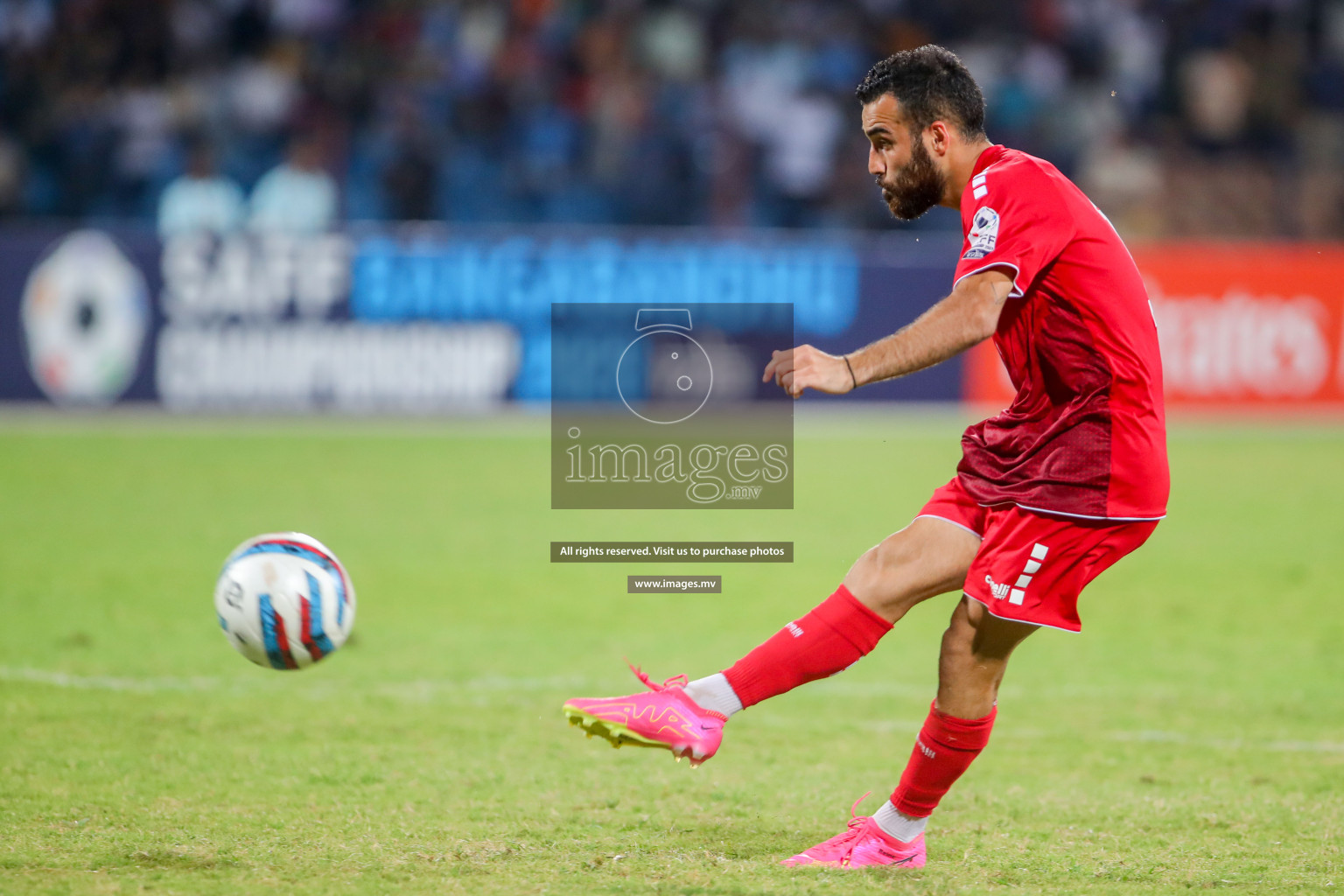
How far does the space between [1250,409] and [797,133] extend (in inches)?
227

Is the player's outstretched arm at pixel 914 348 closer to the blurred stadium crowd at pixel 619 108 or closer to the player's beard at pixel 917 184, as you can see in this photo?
the player's beard at pixel 917 184

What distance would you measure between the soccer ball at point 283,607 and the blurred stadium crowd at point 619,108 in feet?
33.7

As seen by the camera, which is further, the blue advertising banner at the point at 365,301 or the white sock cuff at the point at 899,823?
the blue advertising banner at the point at 365,301

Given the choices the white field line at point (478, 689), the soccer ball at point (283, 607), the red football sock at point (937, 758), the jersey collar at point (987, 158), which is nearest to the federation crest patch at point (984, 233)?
the jersey collar at point (987, 158)

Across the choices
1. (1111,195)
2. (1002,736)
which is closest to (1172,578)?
(1002,736)

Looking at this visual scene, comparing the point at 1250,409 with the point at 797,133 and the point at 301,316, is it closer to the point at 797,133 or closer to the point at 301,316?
the point at 797,133

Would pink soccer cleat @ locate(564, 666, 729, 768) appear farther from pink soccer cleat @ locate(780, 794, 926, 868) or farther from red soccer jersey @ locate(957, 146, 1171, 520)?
red soccer jersey @ locate(957, 146, 1171, 520)

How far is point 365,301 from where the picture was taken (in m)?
14.0

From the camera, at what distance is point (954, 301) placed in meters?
3.57

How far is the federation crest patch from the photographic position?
3.61 meters

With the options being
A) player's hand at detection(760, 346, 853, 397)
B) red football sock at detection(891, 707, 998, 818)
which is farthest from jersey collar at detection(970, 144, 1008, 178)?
red football sock at detection(891, 707, 998, 818)

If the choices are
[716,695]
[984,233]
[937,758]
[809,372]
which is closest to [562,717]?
[716,695]

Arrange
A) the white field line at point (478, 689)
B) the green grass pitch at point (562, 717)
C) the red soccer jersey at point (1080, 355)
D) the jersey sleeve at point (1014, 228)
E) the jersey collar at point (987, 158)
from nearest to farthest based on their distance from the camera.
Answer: the jersey sleeve at point (1014, 228) → the red soccer jersey at point (1080, 355) → the jersey collar at point (987, 158) → the green grass pitch at point (562, 717) → the white field line at point (478, 689)

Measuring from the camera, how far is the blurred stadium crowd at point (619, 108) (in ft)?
48.9
